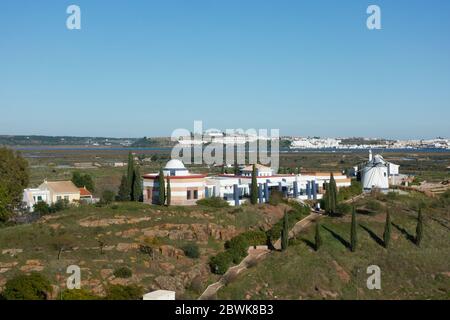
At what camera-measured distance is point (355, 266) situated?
3959 centimetres

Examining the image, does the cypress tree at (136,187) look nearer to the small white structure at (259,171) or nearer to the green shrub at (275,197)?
the small white structure at (259,171)

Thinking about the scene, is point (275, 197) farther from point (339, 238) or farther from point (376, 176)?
point (376, 176)

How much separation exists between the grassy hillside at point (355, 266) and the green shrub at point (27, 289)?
11101mm

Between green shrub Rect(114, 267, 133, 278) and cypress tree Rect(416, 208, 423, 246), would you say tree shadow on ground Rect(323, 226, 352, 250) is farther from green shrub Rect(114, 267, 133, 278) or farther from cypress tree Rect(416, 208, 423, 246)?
green shrub Rect(114, 267, 133, 278)

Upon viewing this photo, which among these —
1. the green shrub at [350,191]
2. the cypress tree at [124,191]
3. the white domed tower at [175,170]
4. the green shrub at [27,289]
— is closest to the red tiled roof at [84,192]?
the cypress tree at [124,191]

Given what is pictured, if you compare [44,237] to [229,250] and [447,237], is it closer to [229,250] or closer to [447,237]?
[229,250]

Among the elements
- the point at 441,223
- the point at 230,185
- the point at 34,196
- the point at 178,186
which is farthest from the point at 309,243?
the point at 34,196

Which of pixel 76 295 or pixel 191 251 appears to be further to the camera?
pixel 191 251

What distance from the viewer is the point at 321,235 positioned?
44.5 metres

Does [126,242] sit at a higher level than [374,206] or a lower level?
lower

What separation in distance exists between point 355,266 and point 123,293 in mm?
19474
